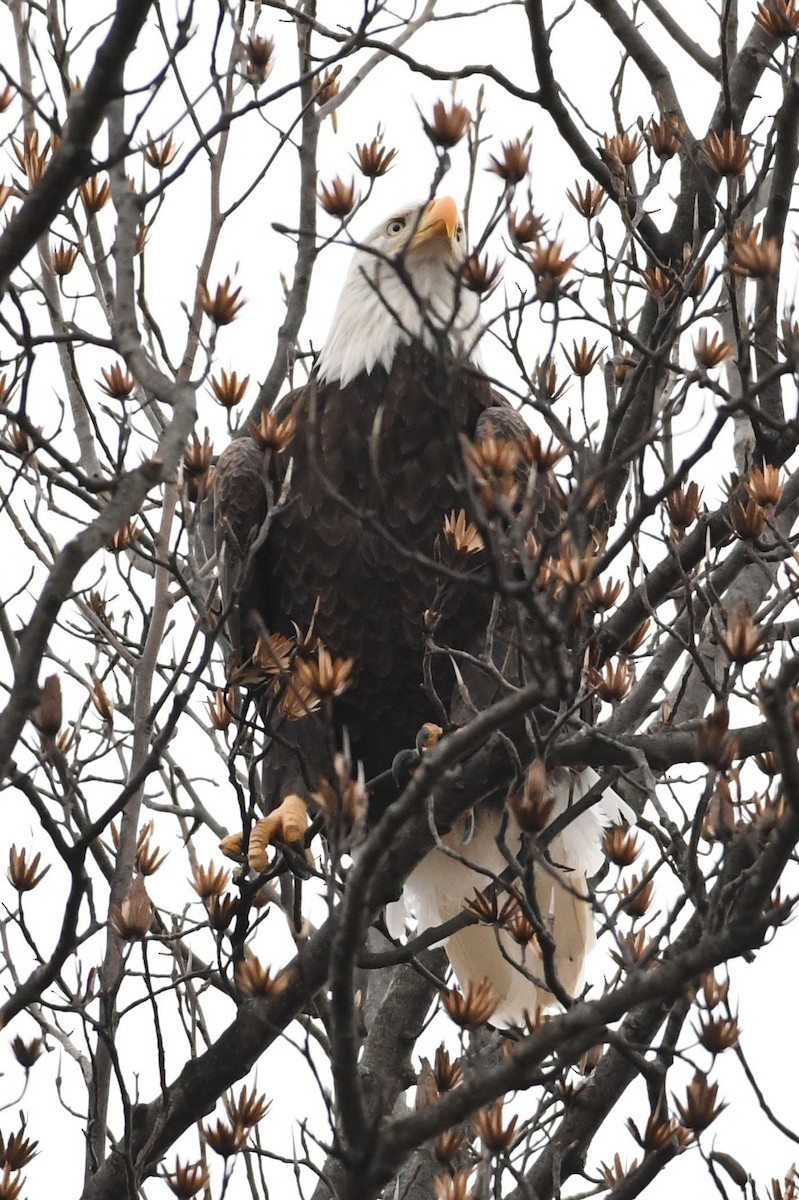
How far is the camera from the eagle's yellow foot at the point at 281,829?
3470mm

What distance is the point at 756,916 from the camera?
1.91 metres

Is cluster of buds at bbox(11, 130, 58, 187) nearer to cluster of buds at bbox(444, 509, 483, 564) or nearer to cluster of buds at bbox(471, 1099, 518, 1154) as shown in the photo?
cluster of buds at bbox(444, 509, 483, 564)

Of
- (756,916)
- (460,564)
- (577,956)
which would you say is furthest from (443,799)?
(577,956)

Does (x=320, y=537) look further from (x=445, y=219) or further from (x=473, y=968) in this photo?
(x=473, y=968)

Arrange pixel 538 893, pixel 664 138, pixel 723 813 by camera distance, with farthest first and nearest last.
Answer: pixel 538 893
pixel 664 138
pixel 723 813

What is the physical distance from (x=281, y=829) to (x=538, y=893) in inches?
49.8

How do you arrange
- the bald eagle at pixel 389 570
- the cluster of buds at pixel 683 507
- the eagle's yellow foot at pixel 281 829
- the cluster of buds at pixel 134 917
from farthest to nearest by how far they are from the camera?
the bald eagle at pixel 389 570, the eagle's yellow foot at pixel 281 829, the cluster of buds at pixel 683 507, the cluster of buds at pixel 134 917

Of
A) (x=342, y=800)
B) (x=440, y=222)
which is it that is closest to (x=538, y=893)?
(x=440, y=222)

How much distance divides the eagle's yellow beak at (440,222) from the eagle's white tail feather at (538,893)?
4.75 feet

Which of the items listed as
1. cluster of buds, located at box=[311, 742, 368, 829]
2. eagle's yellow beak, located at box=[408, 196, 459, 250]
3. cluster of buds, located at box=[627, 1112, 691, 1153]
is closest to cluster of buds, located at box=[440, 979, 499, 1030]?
cluster of buds, located at box=[627, 1112, 691, 1153]

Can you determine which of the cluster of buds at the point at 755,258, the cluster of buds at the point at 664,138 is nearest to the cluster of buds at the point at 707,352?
the cluster of buds at the point at 755,258

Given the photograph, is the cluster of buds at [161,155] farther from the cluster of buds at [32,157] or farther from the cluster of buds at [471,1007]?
the cluster of buds at [471,1007]

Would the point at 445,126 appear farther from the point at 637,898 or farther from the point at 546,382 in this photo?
the point at 637,898

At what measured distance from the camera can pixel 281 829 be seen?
131 inches
